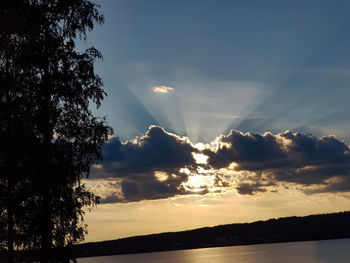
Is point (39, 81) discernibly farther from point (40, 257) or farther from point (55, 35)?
point (40, 257)

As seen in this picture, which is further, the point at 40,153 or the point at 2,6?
the point at 40,153

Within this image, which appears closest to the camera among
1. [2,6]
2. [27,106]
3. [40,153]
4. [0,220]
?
[2,6]

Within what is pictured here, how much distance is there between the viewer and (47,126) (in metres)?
23.7

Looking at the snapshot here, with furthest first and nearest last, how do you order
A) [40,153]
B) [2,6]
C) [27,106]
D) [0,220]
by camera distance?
[0,220], [27,106], [40,153], [2,6]

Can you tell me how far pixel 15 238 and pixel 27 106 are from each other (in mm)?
7321

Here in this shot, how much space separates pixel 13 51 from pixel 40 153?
605 cm

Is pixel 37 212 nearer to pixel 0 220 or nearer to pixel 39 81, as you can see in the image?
pixel 0 220

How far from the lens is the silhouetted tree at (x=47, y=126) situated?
22969mm

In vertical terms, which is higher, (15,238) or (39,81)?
(39,81)

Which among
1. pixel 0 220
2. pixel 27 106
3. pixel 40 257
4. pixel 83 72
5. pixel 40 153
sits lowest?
pixel 40 257

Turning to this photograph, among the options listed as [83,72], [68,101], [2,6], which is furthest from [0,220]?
[2,6]

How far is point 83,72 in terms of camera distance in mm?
25047

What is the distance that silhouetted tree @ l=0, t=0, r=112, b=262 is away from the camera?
23.0 m

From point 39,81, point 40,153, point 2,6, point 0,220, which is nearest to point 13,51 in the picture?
point 39,81
